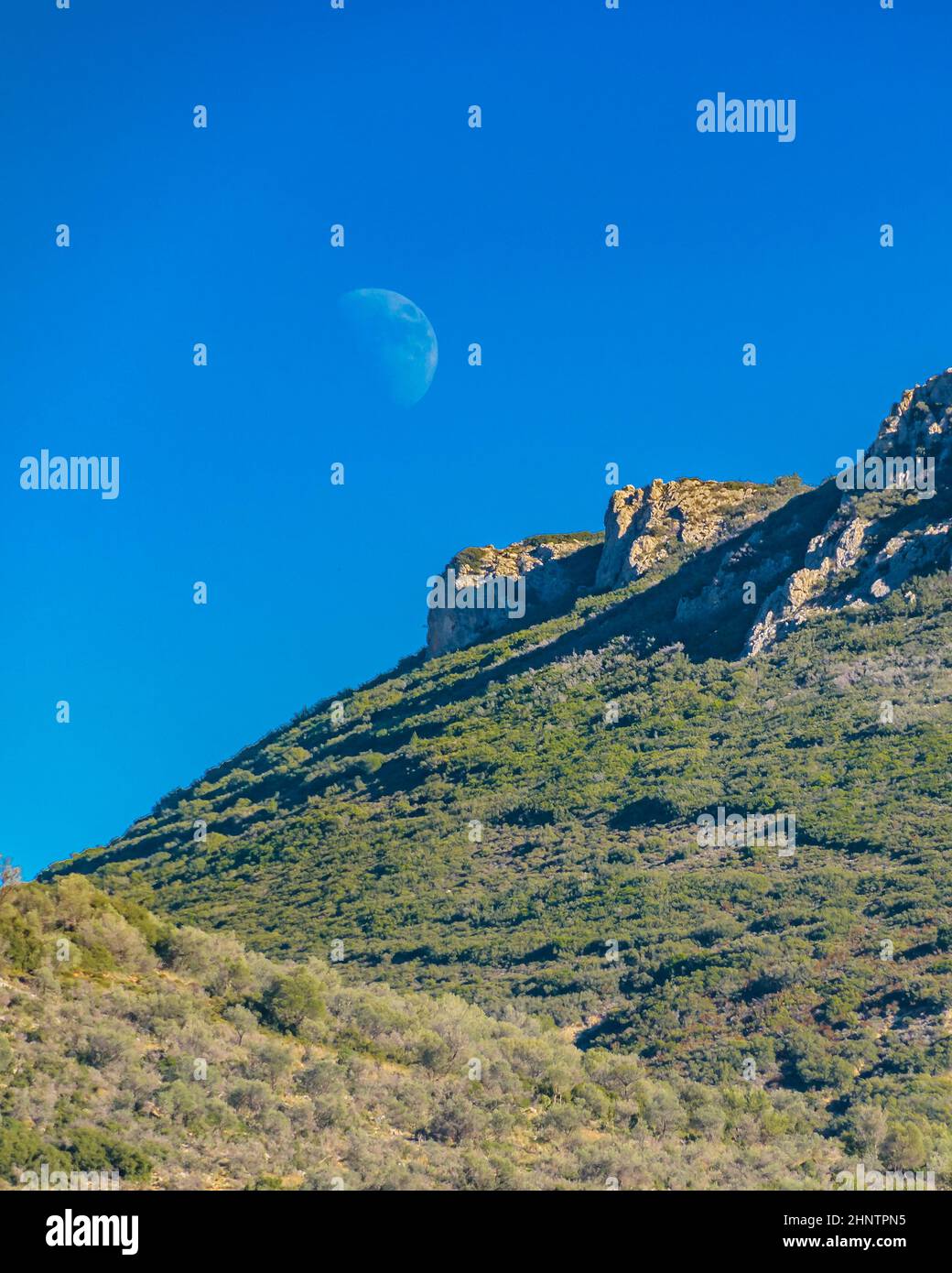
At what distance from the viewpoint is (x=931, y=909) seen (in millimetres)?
42281

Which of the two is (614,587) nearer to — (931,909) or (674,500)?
(674,500)

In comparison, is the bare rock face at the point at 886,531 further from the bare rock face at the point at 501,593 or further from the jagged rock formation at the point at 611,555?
the bare rock face at the point at 501,593

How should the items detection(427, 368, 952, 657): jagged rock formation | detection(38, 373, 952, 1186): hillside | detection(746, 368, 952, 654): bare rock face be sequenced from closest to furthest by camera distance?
detection(38, 373, 952, 1186): hillside
detection(746, 368, 952, 654): bare rock face
detection(427, 368, 952, 657): jagged rock formation

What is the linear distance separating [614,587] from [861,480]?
16.6 meters

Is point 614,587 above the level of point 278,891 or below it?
above

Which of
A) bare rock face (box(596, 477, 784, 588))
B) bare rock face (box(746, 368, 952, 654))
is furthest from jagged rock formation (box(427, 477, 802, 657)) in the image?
bare rock face (box(746, 368, 952, 654))

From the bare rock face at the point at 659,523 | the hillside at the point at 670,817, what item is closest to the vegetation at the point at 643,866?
the hillside at the point at 670,817

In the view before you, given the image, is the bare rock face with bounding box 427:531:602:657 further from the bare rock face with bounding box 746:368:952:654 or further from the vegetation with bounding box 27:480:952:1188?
the bare rock face with bounding box 746:368:952:654

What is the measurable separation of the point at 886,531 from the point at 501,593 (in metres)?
27.1

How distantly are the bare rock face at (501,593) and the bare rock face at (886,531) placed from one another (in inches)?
795

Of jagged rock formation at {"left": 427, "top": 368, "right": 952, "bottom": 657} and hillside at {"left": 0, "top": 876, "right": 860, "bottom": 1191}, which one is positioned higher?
jagged rock formation at {"left": 427, "top": 368, "right": 952, "bottom": 657}

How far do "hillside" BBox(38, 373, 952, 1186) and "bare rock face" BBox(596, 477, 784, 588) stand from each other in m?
0.27

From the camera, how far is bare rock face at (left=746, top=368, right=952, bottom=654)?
68.7 m
